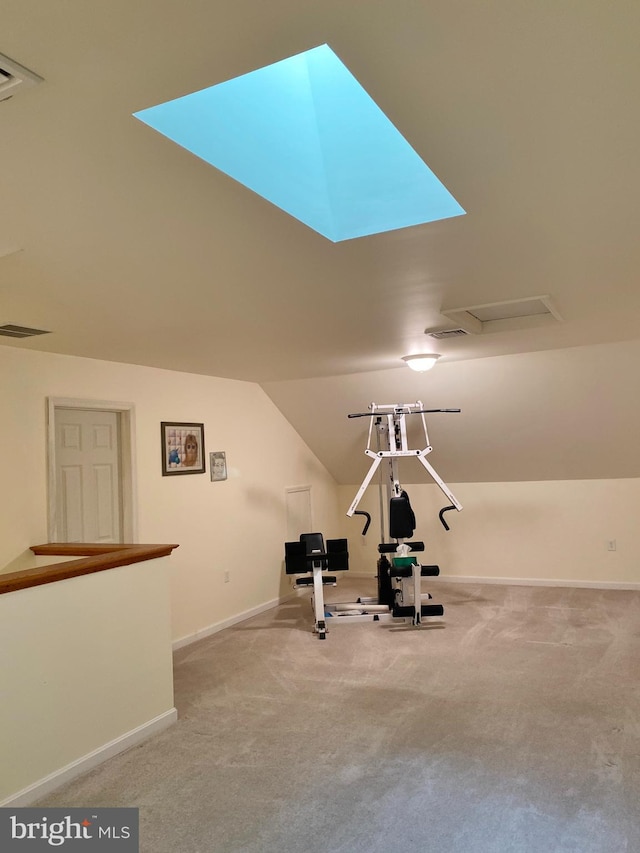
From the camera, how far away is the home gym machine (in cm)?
526

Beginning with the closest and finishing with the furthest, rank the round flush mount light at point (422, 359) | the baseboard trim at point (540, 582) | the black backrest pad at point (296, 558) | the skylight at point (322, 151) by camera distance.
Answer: the skylight at point (322, 151) < the round flush mount light at point (422, 359) < the black backrest pad at point (296, 558) < the baseboard trim at point (540, 582)

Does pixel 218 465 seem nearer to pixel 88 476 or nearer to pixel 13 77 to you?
pixel 88 476

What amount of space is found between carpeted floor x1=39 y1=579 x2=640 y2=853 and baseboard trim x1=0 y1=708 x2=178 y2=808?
0.17 ft

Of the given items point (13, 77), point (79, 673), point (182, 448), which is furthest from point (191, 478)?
point (13, 77)

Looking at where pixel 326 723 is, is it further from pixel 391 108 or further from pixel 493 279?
pixel 391 108

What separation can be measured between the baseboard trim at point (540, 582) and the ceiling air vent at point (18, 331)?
4.85 m

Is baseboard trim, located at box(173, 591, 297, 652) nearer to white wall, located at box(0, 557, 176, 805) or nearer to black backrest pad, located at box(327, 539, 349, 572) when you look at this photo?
black backrest pad, located at box(327, 539, 349, 572)

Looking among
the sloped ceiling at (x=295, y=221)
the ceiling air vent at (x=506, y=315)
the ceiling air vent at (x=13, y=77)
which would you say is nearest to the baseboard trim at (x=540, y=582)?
the sloped ceiling at (x=295, y=221)

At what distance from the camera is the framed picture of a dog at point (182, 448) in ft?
16.3

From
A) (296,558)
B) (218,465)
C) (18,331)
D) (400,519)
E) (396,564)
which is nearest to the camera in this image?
(18,331)

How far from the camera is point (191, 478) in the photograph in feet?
17.1

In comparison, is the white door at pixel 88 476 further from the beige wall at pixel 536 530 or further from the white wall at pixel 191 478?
the beige wall at pixel 536 530

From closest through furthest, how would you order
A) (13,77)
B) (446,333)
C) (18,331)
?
(13,77) < (18,331) < (446,333)

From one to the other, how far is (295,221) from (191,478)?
135 inches
